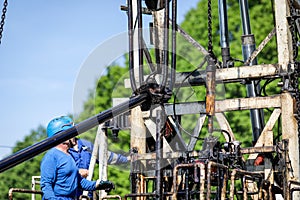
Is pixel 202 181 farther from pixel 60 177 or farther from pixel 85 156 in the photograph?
pixel 85 156

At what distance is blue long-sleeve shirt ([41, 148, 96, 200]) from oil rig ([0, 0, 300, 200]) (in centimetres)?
67

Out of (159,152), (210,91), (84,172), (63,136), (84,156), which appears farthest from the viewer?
(84,156)

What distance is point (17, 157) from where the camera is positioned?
17.7 feet

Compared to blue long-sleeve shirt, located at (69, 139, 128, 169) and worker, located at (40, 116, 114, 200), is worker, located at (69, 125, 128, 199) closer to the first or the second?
blue long-sleeve shirt, located at (69, 139, 128, 169)

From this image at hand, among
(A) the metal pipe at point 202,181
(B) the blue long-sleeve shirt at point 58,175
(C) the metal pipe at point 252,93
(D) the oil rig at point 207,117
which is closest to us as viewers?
(A) the metal pipe at point 202,181

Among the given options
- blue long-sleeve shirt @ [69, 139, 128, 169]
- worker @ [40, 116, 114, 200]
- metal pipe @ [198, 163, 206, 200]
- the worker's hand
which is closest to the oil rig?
metal pipe @ [198, 163, 206, 200]

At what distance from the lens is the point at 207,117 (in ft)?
28.5

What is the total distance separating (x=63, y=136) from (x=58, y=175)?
1904mm

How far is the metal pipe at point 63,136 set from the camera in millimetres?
5379

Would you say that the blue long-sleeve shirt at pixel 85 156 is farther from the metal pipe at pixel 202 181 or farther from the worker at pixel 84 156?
the metal pipe at pixel 202 181

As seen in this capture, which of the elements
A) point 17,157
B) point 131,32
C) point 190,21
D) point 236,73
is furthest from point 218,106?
point 190,21

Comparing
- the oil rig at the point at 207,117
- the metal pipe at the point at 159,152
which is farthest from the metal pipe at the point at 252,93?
the metal pipe at the point at 159,152

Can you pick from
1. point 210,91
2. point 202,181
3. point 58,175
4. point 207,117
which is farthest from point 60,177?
point 202,181

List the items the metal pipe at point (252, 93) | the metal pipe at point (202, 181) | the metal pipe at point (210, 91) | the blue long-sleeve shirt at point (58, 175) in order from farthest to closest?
the metal pipe at point (252, 93), the metal pipe at point (210, 91), the blue long-sleeve shirt at point (58, 175), the metal pipe at point (202, 181)
